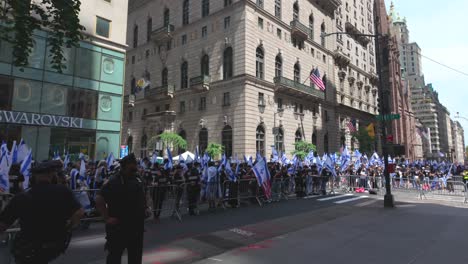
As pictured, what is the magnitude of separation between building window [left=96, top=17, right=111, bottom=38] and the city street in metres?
19.8

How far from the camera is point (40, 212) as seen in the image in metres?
3.29

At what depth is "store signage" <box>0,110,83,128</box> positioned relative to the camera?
19.6 m

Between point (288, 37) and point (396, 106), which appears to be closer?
point (288, 37)

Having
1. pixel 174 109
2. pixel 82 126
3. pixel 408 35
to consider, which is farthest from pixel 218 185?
pixel 408 35

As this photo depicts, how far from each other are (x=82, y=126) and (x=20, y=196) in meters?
22.1

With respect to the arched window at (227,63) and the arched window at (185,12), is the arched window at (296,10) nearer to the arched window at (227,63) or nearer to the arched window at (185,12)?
the arched window at (227,63)

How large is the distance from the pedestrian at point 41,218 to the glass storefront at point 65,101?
19985mm

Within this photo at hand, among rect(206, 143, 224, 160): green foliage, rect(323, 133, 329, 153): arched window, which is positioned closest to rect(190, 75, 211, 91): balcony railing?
rect(206, 143, 224, 160): green foliage

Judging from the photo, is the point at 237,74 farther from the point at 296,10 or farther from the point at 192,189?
the point at 192,189

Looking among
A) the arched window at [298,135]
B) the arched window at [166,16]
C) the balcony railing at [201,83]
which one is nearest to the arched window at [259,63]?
the balcony railing at [201,83]

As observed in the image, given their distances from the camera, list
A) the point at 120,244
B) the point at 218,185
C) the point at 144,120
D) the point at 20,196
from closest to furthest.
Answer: the point at 20,196 → the point at 120,244 → the point at 218,185 → the point at 144,120

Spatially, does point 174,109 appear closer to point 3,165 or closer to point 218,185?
point 218,185

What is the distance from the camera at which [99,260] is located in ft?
20.3

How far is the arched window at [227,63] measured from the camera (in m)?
36.2
